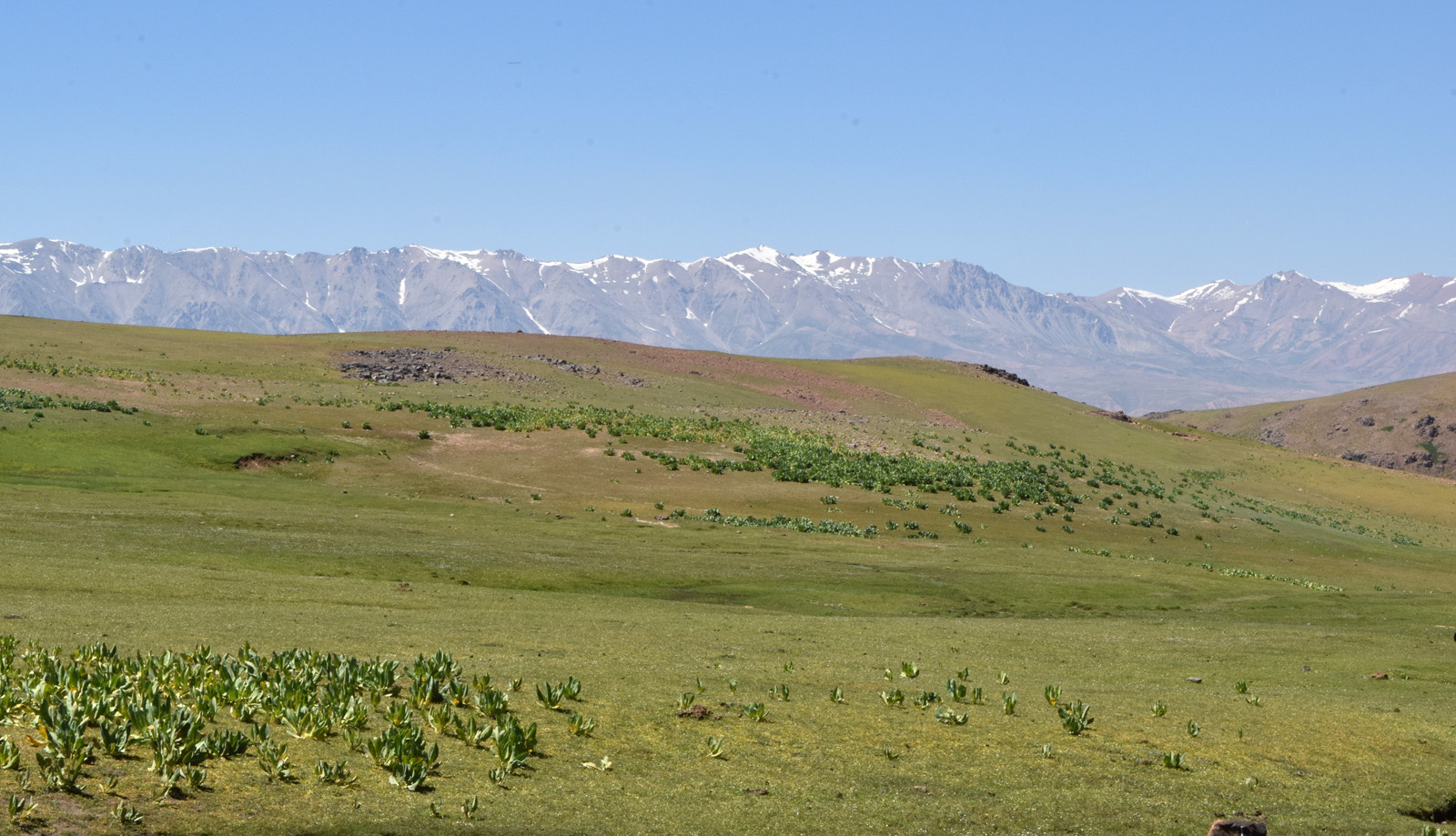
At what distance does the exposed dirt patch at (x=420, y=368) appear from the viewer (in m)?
96.7

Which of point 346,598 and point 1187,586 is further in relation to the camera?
point 1187,586

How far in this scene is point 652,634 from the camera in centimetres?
2419

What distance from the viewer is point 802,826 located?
39.6 ft

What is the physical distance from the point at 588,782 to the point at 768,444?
217 feet

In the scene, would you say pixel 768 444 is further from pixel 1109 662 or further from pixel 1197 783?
pixel 1197 783

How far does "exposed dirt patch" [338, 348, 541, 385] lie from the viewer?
96.7m

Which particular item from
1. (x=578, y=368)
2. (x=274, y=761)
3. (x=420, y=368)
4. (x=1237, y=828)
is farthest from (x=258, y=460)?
(x=1237, y=828)

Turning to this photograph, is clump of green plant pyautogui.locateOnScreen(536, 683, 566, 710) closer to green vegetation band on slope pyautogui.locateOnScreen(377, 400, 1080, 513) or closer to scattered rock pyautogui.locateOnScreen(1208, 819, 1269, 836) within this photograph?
scattered rock pyautogui.locateOnScreen(1208, 819, 1269, 836)

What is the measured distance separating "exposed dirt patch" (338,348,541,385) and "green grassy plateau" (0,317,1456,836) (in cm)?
1582

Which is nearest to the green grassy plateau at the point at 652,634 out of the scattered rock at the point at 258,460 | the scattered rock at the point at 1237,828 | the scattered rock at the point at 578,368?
the scattered rock at the point at 258,460

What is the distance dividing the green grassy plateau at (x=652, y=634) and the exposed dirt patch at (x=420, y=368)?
15.8 meters

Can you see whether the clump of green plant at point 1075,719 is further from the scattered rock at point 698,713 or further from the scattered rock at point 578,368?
the scattered rock at point 578,368

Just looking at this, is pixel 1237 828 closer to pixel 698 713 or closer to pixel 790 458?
pixel 698 713

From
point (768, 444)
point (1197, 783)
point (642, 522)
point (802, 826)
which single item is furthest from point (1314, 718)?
point (768, 444)
